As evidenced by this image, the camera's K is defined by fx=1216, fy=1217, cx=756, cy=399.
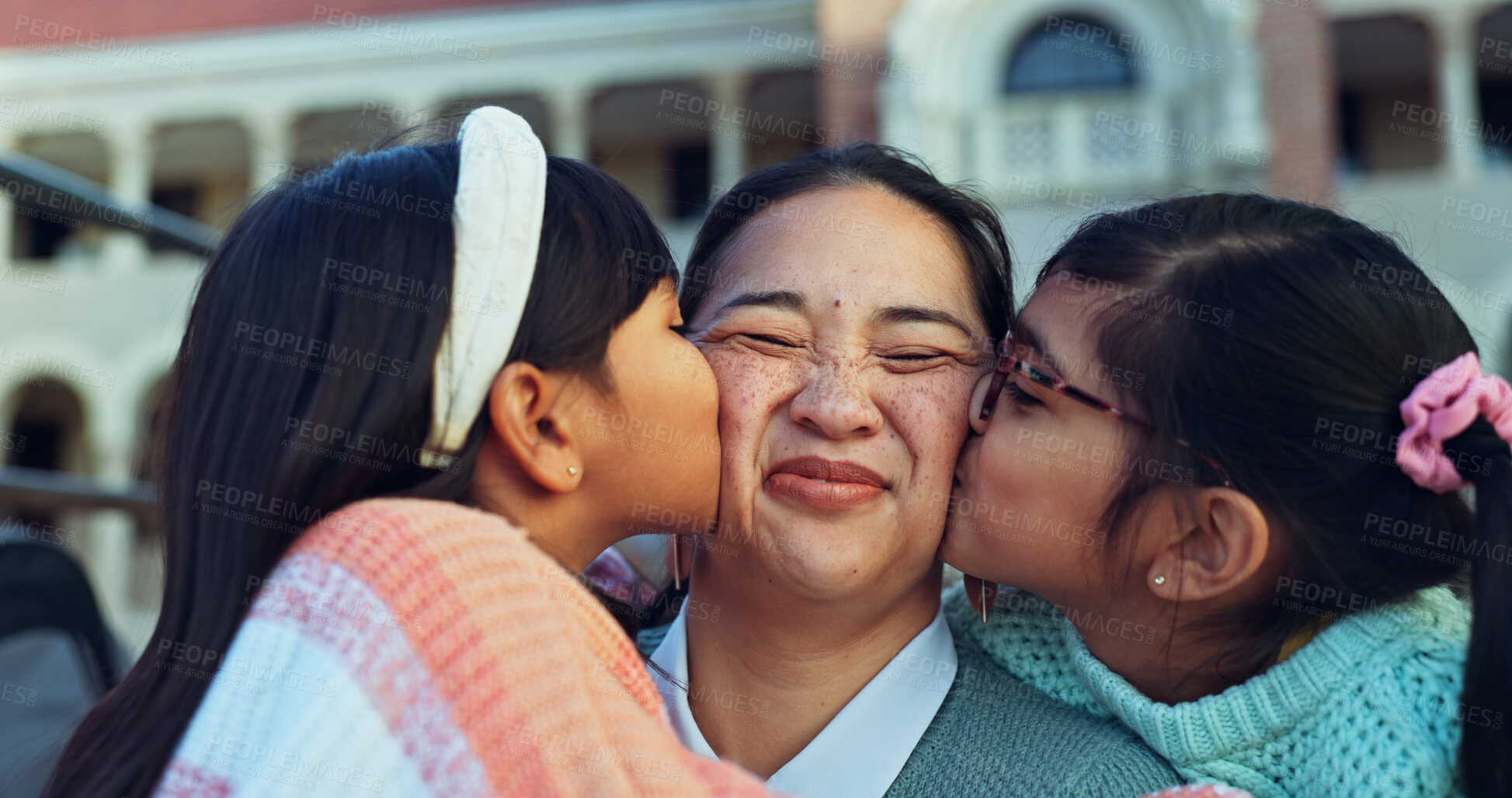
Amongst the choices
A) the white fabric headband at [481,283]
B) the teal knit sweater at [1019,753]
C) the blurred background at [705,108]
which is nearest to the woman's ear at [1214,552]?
the teal knit sweater at [1019,753]

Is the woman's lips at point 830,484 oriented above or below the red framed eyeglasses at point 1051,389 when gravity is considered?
below

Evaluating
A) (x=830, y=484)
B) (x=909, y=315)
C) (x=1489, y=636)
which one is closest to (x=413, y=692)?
(x=830, y=484)

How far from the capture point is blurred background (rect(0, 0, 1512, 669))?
10.4 metres

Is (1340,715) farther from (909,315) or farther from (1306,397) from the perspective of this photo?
(909,315)

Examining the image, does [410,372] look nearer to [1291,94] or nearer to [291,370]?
[291,370]

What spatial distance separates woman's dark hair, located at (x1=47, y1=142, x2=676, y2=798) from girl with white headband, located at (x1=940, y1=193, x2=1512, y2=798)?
75 cm

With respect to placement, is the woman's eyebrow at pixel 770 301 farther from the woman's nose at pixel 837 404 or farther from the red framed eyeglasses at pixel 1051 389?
the red framed eyeglasses at pixel 1051 389

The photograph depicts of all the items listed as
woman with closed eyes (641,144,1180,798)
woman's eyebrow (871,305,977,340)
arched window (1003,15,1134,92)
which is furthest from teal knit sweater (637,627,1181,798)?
arched window (1003,15,1134,92)

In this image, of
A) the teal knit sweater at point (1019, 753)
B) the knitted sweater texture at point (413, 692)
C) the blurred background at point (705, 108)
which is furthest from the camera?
the blurred background at point (705, 108)

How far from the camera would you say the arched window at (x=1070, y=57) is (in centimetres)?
1111

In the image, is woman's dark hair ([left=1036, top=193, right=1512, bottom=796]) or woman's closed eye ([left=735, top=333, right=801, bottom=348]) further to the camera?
woman's closed eye ([left=735, top=333, right=801, bottom=348])

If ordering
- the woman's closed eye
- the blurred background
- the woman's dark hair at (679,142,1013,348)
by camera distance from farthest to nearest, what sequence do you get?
the blurred background → the woman's dark hair at (679,142,1013,348) → the woman's closed eye

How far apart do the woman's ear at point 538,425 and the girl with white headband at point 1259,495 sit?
661 millimetres

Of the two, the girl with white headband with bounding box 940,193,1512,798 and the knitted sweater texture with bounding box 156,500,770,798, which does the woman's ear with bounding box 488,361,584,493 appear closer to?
the knitted sweater texture with bounding box 156,500,770,798
